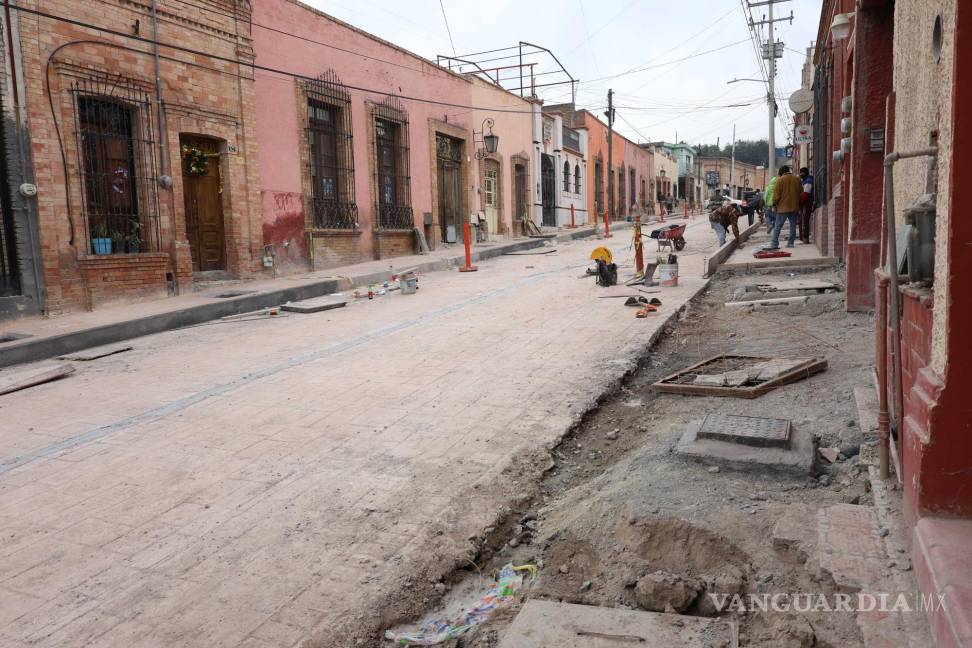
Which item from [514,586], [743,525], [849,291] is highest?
[849,291]

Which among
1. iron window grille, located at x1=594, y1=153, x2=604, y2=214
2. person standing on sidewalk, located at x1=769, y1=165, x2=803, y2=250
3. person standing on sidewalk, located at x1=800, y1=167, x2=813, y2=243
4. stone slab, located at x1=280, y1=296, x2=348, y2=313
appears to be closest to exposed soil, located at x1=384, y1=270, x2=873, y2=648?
stone slab, located at x1=280, y1=296, x2=348, y2=313

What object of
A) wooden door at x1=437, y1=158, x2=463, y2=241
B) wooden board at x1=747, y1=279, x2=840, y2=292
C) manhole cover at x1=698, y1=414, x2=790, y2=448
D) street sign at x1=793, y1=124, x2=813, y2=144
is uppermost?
street sign at x1=793, y1=124, x2=813, y2=144

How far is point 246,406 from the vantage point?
5.42m

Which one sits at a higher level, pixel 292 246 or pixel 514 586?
pixel 292 246

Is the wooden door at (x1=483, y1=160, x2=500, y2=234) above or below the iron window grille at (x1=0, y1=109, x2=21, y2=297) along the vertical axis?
above

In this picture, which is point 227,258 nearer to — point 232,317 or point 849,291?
point 232,317

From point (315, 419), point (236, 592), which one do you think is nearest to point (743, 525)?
point (236, 592)

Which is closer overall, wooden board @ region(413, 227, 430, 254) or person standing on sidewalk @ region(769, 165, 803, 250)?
person standing on sidewalk @ region(769, 165, 803, 250)

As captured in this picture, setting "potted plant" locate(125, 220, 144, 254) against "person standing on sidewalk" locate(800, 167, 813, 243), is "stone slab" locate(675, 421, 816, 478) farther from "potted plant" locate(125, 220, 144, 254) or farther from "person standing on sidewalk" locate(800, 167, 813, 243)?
"person standing on sidewalk" locate(800, 167, 813, 243)

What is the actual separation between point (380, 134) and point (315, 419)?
14544mm

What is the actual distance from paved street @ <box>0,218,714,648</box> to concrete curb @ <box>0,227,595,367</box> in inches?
39.3

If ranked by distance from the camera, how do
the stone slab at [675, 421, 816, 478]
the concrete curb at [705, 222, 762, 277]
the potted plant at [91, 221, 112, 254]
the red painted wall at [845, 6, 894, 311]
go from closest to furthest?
the stone slab at [675, 421, 816, 478] < the red painted wall at [845, 6, 894, 311] < the potted plant at [91, 221, 112, 254] < the concrete curb at [705, 222, 762, 277]

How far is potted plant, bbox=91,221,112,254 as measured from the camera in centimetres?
1066

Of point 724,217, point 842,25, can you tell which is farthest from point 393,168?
point 842,25
